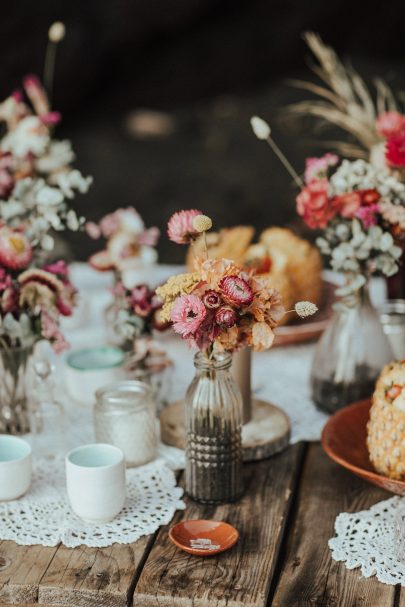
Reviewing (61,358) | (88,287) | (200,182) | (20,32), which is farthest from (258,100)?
(61,358)

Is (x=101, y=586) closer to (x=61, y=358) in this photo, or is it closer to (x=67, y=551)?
(x=67, y=551)

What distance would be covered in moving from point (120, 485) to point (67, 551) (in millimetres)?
119

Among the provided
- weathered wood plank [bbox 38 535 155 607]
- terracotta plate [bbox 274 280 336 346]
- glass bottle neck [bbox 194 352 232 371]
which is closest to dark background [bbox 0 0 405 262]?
terracotta plate [bbox 274 280 336 346]

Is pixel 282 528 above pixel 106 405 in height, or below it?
below

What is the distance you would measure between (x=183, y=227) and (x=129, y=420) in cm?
36

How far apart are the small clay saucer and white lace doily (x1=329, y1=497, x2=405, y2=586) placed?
0.48 ft

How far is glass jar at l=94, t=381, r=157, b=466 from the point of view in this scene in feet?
4.88

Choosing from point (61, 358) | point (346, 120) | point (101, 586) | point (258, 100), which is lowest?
point (101, 586)

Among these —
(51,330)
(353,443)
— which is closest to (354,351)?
(353,443)

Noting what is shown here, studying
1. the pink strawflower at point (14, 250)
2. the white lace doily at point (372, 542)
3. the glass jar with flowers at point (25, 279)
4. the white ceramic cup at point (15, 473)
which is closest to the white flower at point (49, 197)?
the glass jar with flowers at point (25, 279)

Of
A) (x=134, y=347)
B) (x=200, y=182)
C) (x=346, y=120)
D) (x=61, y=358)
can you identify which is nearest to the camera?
(x=134, y=347)

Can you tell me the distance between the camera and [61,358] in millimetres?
1993

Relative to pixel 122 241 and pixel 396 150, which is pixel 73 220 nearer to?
pixel 122 241

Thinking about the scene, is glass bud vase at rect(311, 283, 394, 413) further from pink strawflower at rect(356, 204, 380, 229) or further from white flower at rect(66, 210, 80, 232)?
white flower at rect(66, 210, 80, 232)
